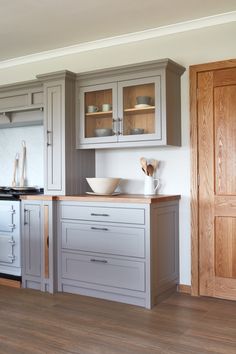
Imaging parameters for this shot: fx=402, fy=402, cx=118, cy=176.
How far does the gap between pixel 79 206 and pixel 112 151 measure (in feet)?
2.48

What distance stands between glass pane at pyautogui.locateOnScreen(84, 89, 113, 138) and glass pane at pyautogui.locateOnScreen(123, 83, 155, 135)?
0.16 m

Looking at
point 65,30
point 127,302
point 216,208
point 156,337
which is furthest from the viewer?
point 65,30

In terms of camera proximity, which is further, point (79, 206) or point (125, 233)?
point (79, 206)

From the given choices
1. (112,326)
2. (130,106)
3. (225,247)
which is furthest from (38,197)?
(225,247)

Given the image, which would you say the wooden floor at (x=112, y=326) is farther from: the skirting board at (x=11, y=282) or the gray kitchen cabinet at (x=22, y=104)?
the gray kitchen cabinet at (x=22, y=104)

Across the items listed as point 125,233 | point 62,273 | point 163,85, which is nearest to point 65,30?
point 163,85

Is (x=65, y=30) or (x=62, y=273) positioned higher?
(x=65, y=30)

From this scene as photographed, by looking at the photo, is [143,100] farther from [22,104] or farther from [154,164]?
[22,104]

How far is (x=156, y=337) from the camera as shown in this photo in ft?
8.48

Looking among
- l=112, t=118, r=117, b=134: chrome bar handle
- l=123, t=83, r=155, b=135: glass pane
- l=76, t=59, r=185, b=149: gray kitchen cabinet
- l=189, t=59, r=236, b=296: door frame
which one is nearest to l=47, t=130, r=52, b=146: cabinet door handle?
l=76, t=59, r=185, b=149: gray kitchen cabinet

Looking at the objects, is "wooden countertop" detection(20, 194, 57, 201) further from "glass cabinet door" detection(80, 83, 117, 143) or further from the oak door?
the oak door

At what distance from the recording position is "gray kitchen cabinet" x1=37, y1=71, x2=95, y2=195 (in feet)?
12.0

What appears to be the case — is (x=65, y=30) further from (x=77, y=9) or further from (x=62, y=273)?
(x=62, y=273)

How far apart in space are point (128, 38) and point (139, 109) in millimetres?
827
